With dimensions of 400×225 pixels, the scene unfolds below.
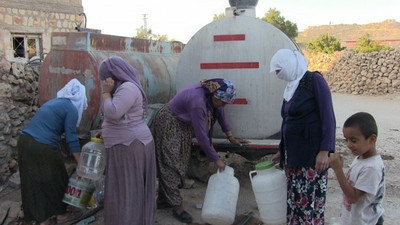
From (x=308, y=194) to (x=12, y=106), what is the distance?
4005 mm

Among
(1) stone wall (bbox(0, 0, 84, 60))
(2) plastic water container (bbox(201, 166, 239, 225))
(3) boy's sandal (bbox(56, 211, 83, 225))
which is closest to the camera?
(2) plastic water container (bbox(201, 166, 239, 225))

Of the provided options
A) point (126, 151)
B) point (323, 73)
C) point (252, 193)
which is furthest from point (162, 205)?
point (323, 73)

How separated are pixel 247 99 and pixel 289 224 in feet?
5.01

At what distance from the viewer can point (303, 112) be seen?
2.79 m

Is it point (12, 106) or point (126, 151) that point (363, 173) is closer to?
point (126, 151)

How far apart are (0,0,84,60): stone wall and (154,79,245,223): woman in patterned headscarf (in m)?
7.79

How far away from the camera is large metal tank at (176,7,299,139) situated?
4070 millimetres

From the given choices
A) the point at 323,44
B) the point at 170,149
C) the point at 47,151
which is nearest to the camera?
the point at 47,151

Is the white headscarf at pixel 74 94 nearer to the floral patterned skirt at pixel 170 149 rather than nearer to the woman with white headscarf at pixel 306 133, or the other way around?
the floral patterned skirt at pixel 170 149

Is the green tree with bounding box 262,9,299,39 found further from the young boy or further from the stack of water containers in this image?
the young boy

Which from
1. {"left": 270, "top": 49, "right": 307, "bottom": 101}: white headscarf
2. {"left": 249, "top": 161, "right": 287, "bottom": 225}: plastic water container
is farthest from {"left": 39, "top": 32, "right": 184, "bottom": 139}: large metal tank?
{"left": 270, "top": 49, "right": 307, "bottom": 101}: white headscarf

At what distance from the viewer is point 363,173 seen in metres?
2.29

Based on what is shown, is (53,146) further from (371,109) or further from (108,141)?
(371,109)

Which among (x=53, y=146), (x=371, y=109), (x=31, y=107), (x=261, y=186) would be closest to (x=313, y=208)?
(x=261, y=186)
